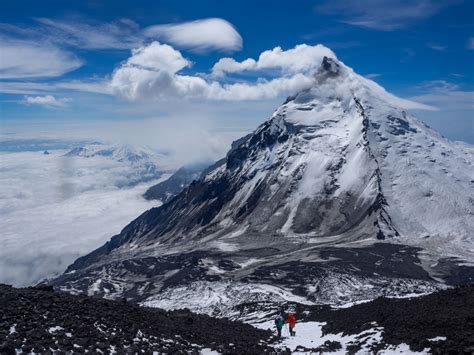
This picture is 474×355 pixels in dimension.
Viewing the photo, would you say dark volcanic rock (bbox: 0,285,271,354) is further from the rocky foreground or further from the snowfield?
the snowfield

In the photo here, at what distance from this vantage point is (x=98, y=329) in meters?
45.1

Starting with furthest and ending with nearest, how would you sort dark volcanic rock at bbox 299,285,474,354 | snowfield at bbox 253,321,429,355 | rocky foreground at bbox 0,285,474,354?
1. snowfield at bbox 253,321,429,355
2. rocky foreground at bbox 0,285,474,354
3. dark volcanic rock at bbox 299,285,474,354

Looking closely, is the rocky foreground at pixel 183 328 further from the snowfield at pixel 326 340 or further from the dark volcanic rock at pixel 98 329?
the snowfield at pixel 326 340

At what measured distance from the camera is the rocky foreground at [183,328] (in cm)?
4000

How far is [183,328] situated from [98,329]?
1111 centimetres

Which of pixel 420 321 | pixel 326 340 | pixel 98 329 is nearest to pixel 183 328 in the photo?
pixel 98 329

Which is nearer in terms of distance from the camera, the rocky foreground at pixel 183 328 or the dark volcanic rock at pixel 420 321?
the dark volcanic rock at pixel 420 321

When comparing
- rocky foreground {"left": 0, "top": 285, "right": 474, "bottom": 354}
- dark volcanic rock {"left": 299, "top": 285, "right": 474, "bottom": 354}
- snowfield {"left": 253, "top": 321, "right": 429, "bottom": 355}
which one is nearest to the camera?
dark volcanic rock {"left": 299, "top": 285, "right": 474, "bottom": 354}

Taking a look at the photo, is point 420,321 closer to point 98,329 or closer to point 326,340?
point 326,340

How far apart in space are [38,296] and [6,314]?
769cm

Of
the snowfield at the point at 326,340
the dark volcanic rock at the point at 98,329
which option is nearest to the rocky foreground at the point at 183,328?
the dark volcanic rock at the point at 98,329

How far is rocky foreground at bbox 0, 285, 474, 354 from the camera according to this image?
40.0 m

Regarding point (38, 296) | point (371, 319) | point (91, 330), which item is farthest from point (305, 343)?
point (38, 296)

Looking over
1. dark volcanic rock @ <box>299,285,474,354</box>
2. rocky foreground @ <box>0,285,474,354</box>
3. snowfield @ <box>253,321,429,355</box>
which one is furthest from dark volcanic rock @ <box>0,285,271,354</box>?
dark volcanic rock @ <box>299,285,474,354</box>
